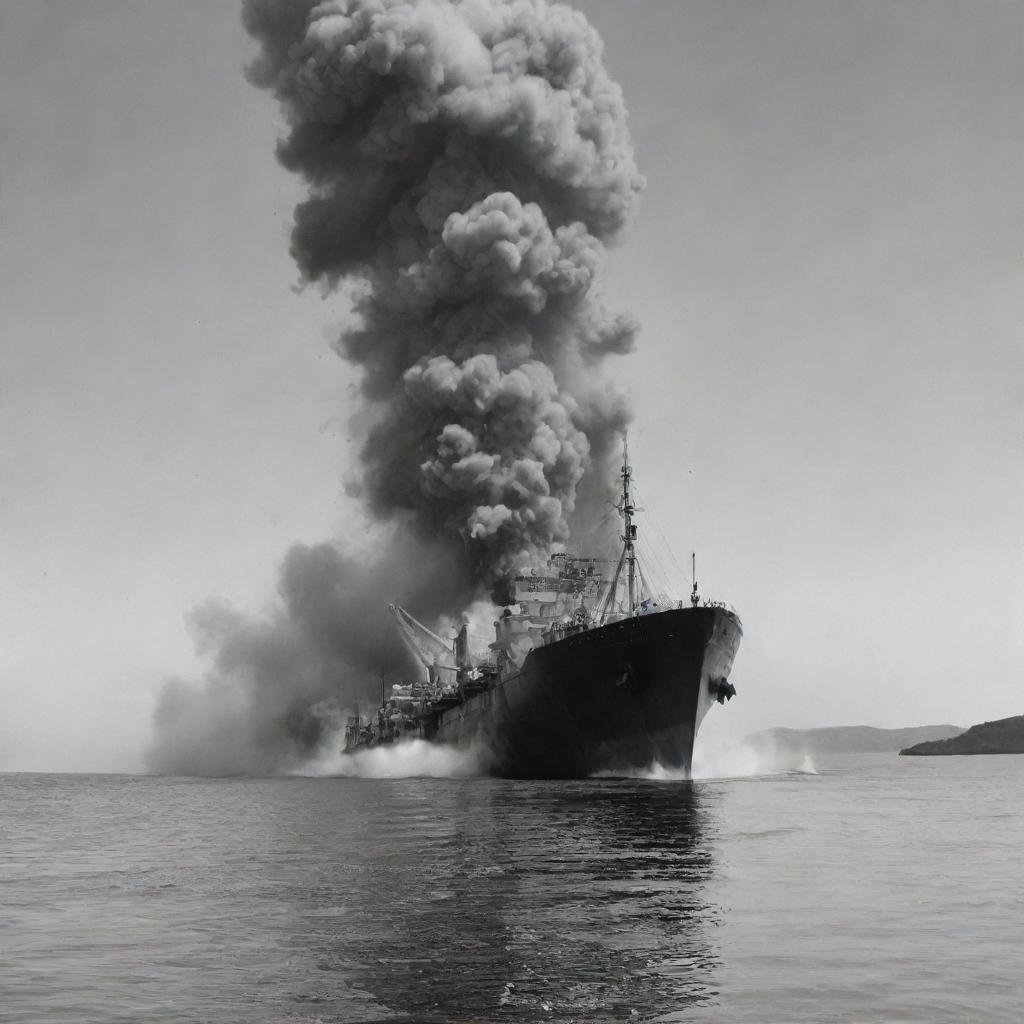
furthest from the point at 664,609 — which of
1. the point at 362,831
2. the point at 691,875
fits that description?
the point at 691,875

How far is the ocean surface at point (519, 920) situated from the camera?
14883 mm

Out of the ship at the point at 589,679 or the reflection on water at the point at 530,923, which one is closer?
the reflection on water at the point at 530,923

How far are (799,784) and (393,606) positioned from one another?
36.7 m

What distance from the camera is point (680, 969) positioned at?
1652cm

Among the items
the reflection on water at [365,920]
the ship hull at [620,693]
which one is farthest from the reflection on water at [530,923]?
the ship hull at [620,693]

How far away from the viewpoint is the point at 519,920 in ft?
67.2

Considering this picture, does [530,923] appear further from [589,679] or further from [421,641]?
[421,641]

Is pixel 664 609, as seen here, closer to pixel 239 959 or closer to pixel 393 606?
pixel 393 606

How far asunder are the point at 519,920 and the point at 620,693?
42.6 metres

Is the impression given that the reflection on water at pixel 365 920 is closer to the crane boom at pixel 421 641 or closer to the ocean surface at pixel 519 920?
the ocean surface at pixel 519 920

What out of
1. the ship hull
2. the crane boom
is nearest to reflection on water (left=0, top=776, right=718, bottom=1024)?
the ship hull

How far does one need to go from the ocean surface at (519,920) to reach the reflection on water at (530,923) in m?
0.07

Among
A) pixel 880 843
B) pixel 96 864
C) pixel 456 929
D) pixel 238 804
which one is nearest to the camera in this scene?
pixel 456 929

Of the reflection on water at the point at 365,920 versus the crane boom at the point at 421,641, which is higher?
the crane boom at the point at 421,641
